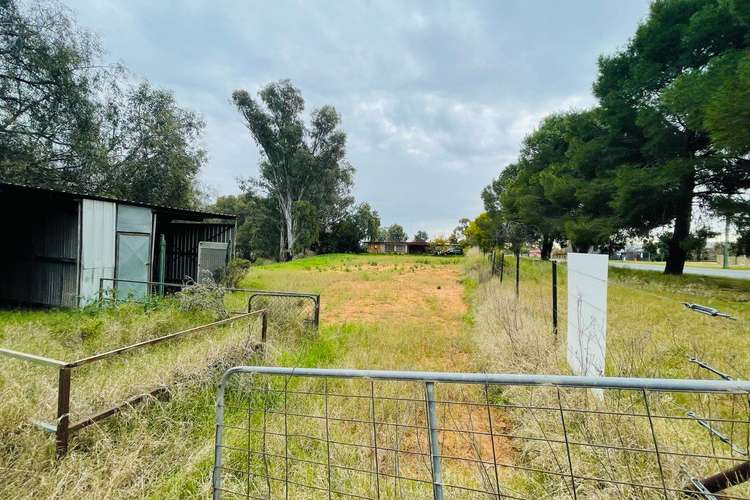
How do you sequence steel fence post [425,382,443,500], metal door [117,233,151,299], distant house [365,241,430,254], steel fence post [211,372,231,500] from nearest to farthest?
steel fence post [425,382,443,500] → steel fence post [211,372,231,500] → metal door [117,233,151,299] → distant house [365,241,430,254]

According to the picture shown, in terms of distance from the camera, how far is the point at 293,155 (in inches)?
1182

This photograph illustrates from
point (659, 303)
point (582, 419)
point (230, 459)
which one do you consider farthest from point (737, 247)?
point (230, 459)

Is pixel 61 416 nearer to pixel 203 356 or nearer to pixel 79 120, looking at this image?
pixel 203 356

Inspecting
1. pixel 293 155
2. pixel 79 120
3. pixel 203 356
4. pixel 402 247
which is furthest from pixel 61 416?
pixel 402 247

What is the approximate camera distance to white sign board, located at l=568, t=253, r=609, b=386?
2.68 metres

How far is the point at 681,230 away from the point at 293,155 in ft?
90.4

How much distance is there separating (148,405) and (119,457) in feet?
1.78

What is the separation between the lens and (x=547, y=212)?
21.3 meters

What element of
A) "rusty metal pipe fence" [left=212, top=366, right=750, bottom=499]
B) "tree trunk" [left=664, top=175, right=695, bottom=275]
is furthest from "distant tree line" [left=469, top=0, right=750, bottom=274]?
"rusty metal pipe fence" [left=212, top=366, right=750, bottom=499]

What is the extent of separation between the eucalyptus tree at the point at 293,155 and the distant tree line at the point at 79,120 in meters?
12.8

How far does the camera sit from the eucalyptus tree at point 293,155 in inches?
1122

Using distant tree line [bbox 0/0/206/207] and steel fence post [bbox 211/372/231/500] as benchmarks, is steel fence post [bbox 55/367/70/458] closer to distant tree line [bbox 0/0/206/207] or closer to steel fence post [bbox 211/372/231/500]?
steel fence post [bbox 211/372/231/500]

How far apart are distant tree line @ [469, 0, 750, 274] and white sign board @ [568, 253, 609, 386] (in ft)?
28.5

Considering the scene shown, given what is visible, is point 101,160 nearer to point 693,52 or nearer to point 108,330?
point 108,330
